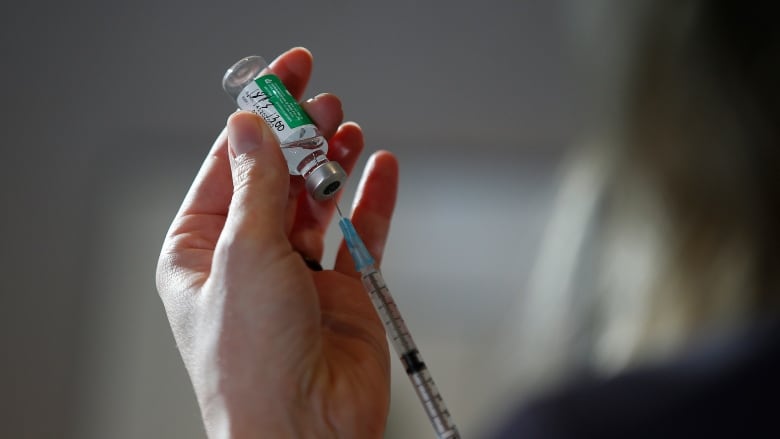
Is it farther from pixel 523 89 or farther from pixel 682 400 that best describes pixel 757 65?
pixel 523 89

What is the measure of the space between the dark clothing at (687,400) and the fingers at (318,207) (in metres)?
0.80

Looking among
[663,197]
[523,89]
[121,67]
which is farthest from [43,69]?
[663,197]

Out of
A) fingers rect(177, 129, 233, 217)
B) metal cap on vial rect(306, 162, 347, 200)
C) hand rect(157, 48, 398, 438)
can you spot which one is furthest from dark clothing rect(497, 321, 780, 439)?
fingers rect(177, 129, 233, 217)

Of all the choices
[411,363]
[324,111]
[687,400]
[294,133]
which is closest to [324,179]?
[294,133]

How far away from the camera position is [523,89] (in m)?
1.99

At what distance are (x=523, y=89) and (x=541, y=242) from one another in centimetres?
42

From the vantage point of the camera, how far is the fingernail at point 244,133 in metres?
0.99

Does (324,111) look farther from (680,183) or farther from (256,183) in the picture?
(680,183)

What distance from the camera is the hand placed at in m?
0.91

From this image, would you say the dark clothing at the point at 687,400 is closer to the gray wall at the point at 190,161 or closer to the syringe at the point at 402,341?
the syringe at the point at 402,341

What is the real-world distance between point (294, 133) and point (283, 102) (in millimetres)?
53

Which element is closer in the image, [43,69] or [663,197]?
[663,197]

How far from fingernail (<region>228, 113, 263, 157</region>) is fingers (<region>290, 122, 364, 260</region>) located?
29 cm

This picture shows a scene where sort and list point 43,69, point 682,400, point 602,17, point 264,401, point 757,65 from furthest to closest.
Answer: point 43,69 < point 264,401 < point 602,17 < point 757,65 < point 682,400
